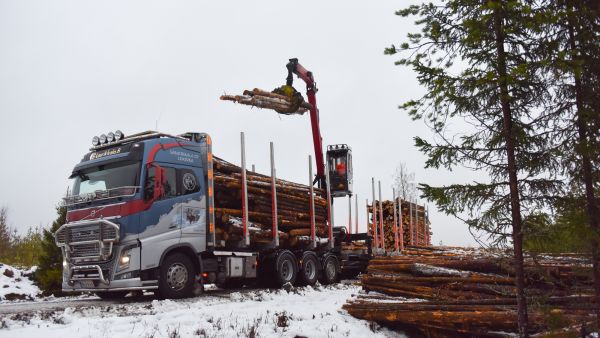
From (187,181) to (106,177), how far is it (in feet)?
5.45

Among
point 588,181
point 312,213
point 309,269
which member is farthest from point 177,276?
point 588,181

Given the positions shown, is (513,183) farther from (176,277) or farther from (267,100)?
(267,100)

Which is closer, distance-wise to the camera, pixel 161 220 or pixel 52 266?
pixel 161 220

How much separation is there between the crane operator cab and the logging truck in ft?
9.69

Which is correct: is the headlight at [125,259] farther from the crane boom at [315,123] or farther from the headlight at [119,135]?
the crane boom at [315,123]

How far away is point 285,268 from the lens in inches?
516

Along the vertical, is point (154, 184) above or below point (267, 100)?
below

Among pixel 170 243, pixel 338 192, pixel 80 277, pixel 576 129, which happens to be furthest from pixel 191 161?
pixel 576 129

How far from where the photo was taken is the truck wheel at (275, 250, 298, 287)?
41.7ft

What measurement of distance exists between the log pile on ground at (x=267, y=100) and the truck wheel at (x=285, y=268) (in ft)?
12.9

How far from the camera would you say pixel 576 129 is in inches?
214

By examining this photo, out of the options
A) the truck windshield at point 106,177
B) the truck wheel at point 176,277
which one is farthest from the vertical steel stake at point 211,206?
the truck windshield at point 106,177

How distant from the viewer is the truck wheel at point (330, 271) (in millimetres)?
14641

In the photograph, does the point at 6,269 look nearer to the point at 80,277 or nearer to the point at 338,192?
the point at 80,277
